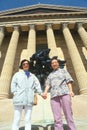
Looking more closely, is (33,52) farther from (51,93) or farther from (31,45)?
(51,93)

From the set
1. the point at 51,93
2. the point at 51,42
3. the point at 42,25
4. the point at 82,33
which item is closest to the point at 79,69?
the point at 51,42

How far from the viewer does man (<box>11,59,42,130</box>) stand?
8016 mm

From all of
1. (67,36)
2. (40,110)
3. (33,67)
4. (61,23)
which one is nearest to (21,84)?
(40,110)

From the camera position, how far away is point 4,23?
34188 millimetres

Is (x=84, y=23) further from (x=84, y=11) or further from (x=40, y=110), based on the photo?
(x=40, y=110)

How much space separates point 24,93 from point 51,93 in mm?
797

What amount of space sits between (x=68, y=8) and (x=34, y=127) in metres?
27.2

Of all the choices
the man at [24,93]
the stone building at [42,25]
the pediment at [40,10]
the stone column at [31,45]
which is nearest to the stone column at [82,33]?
the stone building at [42,25]

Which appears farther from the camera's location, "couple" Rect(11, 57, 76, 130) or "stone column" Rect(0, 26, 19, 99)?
"stone column" Rect(0, 26, 19, 99)

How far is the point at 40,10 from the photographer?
117 ft

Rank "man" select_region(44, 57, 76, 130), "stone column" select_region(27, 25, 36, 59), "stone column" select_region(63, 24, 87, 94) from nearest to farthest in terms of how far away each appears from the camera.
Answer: "man" select_region(44, 57, 76, 130)
"stone column" select_region(63, 24, 87, 94)
"stone column" select_region(27, 25, 36, 59)

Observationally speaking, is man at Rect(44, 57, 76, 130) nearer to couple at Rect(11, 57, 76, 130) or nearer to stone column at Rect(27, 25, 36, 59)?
couple at Rect(11, 57, 76, 130)

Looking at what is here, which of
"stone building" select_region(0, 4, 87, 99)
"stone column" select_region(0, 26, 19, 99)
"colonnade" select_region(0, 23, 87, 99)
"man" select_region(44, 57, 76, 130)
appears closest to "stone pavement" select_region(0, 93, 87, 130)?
"man" select_region(44, 57, 76, 130)

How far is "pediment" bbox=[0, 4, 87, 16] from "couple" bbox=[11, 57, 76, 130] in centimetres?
2716
